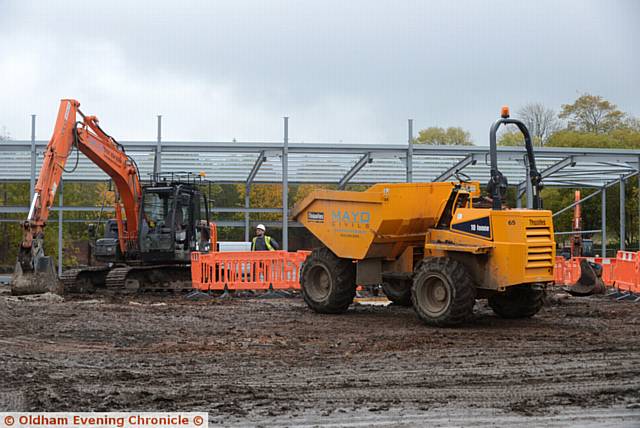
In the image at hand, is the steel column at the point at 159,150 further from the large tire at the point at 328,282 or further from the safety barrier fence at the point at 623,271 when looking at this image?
the safety barrier fence at the point at 623,271

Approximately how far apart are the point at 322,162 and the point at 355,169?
110 centimetres

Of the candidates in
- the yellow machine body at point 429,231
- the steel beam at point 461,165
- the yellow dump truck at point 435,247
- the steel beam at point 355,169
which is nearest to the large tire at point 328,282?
the yellow dump truck at point 435,247

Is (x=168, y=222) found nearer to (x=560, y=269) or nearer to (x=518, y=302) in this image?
(x=518, y=302)

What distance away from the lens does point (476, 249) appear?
1067cm

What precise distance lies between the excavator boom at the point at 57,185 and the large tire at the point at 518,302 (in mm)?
9106

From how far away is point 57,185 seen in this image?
16547mm

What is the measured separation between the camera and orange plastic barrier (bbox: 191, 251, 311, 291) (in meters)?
18.0

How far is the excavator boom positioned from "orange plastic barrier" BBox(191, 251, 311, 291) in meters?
2.13

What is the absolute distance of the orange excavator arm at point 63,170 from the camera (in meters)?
15.4

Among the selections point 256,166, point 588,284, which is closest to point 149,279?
point 256,166

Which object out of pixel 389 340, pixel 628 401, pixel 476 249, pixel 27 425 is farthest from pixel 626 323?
pixel 27 425

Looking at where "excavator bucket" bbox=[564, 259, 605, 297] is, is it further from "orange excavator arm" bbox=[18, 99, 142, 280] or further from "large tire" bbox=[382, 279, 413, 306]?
"orange excavator arm" bbox=[18, 99, 142, 280]

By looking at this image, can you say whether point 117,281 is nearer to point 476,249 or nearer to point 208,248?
point 208,248

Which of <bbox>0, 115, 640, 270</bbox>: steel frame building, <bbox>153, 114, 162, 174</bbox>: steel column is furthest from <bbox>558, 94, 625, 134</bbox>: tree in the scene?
<bbox>153, 114, 162, 174</bbox>: steel column
